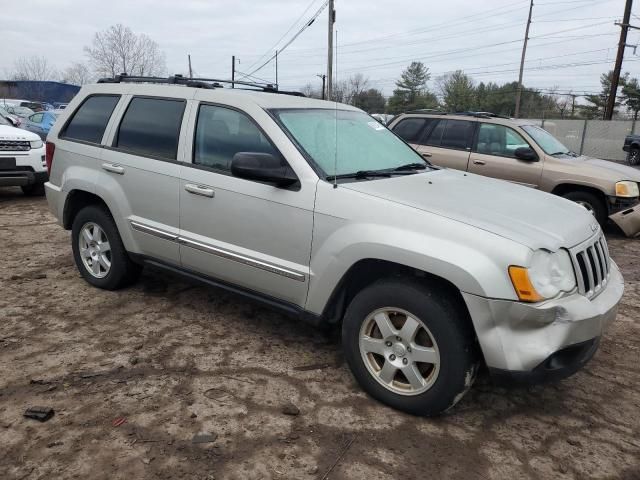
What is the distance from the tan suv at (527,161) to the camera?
7398 millimetres

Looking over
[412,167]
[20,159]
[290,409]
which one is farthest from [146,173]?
[20,159]

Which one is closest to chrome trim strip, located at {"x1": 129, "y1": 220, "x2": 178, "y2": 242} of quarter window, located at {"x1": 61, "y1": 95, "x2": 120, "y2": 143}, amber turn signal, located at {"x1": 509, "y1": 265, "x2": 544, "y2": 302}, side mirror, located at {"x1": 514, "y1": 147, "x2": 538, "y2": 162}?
quarter window, located at {"x1": 61, "y1": 95, "x2": 120, "y2": 143}

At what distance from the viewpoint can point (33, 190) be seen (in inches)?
376

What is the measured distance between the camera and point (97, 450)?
8.46 ft

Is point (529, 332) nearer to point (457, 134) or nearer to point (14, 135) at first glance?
point (457, 134)

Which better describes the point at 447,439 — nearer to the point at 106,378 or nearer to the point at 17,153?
the point at 106,378

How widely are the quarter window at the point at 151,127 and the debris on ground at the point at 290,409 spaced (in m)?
1.99

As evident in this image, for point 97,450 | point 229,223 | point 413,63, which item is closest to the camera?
point 97,450

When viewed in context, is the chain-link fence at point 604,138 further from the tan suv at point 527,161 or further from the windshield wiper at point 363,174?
the windshield wiper at point 363,174

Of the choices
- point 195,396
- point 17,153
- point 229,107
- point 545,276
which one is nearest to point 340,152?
point 229,107

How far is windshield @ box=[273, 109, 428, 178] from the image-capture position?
11.2 ft

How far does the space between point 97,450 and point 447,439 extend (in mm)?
1784

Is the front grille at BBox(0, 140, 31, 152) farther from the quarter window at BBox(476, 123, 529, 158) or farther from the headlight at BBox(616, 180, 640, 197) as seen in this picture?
the headlight at BBox(616, 180, 640, 197)

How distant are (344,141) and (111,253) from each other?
225cm
